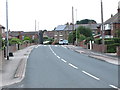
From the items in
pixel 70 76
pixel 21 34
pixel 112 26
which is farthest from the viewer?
pixel 21 34

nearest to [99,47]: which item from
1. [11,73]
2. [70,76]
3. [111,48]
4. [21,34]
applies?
[111,48]

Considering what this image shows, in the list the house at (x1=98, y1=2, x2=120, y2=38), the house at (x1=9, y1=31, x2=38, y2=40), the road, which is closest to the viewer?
the road

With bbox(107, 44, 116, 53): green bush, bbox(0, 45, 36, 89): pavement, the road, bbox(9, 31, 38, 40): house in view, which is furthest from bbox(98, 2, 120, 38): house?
bbox(9, 31, 38, 40): house

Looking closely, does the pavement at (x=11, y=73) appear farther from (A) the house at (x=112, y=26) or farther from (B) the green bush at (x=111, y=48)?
(A) the house at (x=112, y=26)

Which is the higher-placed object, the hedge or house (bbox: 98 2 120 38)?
house (bbox: 98 2 120 38)

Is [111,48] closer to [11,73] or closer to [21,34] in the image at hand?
[11,73]

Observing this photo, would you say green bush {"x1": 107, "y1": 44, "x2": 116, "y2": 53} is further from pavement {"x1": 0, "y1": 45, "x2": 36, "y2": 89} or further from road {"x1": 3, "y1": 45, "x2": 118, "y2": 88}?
road {"x1": 3, "y1": 45, "x2": 118, "y2": 88}

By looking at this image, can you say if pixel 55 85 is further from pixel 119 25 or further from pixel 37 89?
pixel 119 25

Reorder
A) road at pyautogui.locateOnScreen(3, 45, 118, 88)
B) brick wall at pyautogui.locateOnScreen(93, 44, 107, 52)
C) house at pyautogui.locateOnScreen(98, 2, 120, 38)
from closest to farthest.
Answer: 1. road at pyautogui.locateOnScreen(3, 45, 118, 88)
2. brick wall at pyautogui.locateOnScreen(93, 44, 107, 52)
3. house at pyautogui.locateOnScreen(98, 2, 120, 38)

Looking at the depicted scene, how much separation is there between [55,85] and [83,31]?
9115 cm

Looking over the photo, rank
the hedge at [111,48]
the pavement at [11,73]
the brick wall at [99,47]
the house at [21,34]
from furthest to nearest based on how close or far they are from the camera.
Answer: the house at [21,34], the brick wall at [99,47], the hedge at [111,48], the pavement at [11,73]

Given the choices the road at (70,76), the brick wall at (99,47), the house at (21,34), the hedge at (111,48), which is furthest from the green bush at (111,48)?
the house at (21,34)

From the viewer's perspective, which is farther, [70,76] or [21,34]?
[21,34]

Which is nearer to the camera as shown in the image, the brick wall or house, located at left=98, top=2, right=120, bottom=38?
the brick wall
